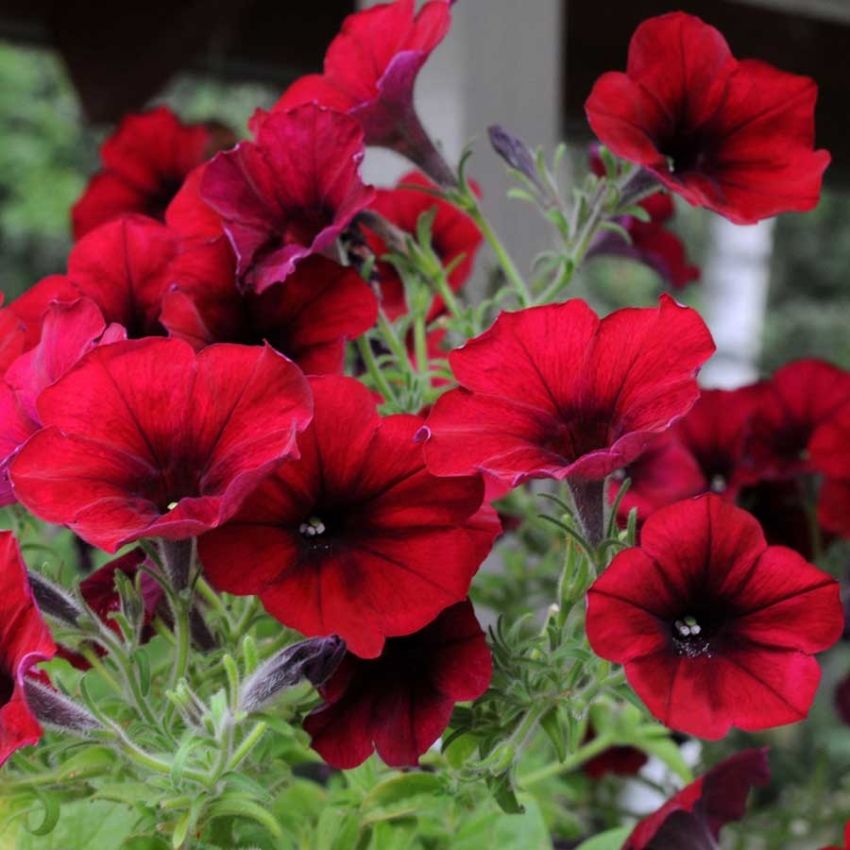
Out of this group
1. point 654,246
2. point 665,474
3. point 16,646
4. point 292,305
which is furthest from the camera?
point 654,246

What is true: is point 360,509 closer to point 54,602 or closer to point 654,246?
point 54,602

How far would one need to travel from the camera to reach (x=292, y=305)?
1.58 feet

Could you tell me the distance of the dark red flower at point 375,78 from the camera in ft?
1.73

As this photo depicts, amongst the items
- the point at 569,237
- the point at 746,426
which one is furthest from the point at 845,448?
the point at 569,237

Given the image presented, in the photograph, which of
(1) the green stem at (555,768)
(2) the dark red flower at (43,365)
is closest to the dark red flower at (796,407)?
(1) the green stem at (555,768)

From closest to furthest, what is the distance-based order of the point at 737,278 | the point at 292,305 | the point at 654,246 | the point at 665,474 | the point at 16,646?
the point at 16,646 < the point at 292,305 < the point at 665,474 < the point at 654,246 < the point at 737,278

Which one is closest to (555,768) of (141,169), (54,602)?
(54,602)

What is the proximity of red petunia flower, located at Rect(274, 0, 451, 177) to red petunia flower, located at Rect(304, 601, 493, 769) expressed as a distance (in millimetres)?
229

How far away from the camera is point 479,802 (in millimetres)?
536

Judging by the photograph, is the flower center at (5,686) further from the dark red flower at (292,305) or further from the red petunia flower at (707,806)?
the red petunia flower at (707,806)

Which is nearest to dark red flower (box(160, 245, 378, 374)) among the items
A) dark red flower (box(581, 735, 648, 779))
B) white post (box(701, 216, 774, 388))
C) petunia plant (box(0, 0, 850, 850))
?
petunia plant (box(0, 0, 850, 850))

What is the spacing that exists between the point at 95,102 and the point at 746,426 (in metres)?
0.85

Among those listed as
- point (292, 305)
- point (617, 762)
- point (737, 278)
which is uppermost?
point (292, 305)

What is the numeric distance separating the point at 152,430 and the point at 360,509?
75 mm
